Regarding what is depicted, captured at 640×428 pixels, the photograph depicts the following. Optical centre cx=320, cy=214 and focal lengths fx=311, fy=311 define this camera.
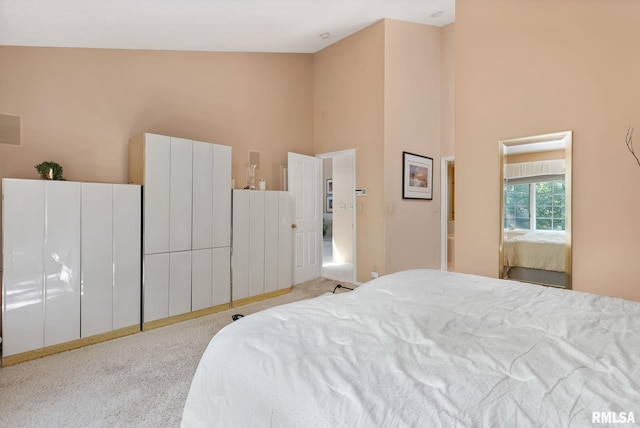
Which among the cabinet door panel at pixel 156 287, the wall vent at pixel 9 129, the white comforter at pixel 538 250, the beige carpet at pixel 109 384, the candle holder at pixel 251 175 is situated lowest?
the beige carpet at pixel 109 384

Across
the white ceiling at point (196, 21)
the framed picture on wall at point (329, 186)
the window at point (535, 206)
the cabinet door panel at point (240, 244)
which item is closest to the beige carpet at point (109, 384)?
the cabinet door panel at point (240, 244)

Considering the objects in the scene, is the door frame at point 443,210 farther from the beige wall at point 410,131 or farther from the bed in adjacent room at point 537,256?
the bed in adjacent room at point 537,256

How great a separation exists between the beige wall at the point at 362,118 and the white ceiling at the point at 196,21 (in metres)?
0.34

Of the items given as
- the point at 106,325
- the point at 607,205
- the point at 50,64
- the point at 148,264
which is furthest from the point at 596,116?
the point at 50,64

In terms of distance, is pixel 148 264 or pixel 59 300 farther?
pixel 148 264

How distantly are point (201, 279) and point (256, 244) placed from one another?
0.78m

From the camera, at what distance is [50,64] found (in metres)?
2.86

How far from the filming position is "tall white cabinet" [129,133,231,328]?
2.97 meters

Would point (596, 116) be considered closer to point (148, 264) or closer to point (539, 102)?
point (539, 102)

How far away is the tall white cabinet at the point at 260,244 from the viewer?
3.68 meters

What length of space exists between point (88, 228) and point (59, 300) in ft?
1.98

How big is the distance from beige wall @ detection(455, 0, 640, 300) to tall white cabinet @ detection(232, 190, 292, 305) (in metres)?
2.19

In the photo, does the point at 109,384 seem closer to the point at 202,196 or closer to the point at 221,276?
the point at 221,276

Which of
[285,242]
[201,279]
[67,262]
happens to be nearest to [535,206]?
[285,242]
